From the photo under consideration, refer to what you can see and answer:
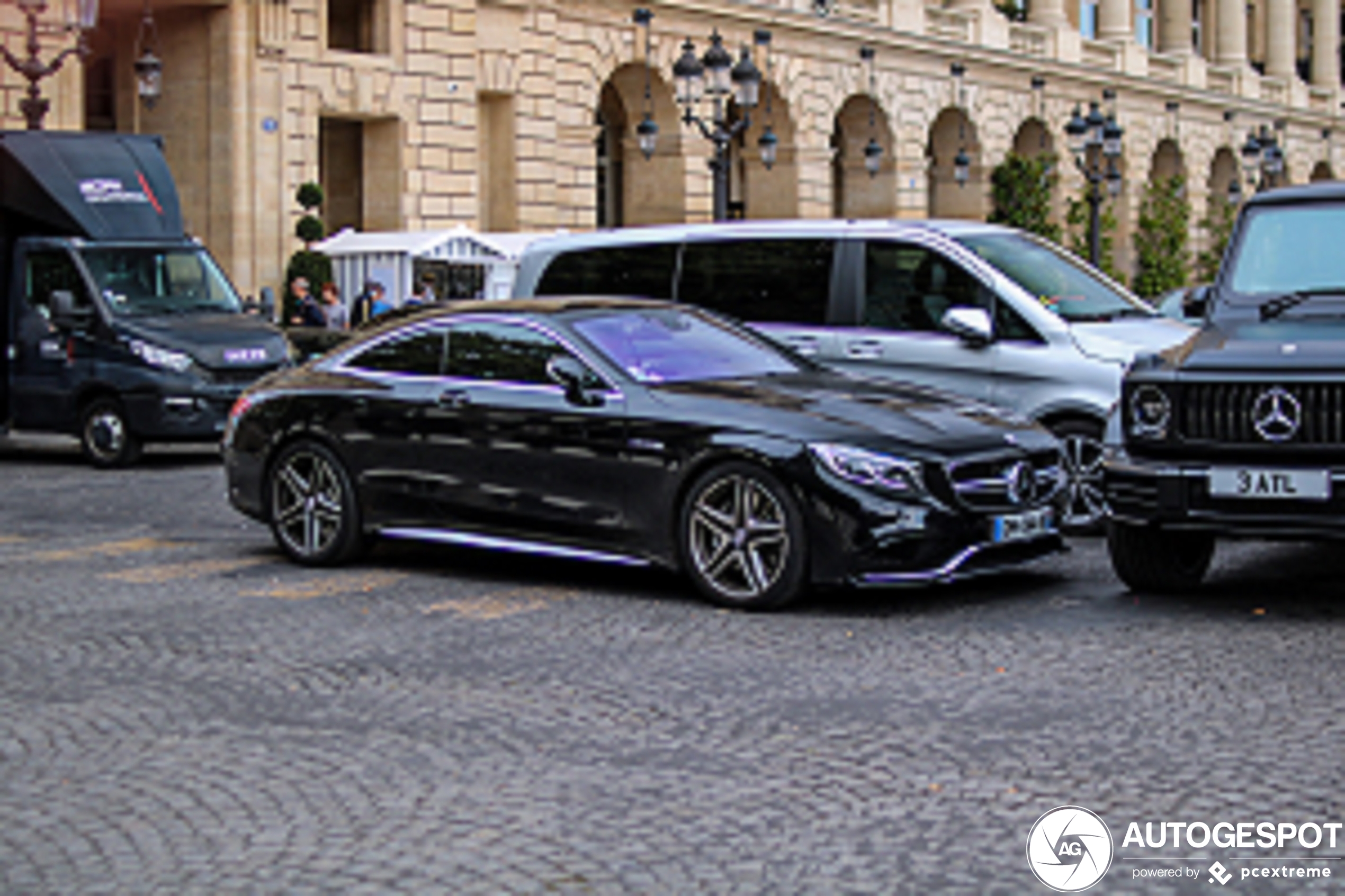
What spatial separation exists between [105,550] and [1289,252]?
6.89m

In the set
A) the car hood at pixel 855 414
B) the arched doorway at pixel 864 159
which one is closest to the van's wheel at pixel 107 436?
the car hood at pixel 855 414

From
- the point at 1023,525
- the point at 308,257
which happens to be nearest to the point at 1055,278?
the point at 1023,525

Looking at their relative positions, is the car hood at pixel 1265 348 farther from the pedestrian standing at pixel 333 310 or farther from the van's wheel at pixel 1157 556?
the pedestrian standing at pixel 333 310

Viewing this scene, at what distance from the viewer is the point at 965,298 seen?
11.9m

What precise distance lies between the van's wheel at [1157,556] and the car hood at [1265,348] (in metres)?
0.82

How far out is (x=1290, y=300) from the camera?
372 inches

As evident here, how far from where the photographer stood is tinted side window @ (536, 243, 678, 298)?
43.4 ft

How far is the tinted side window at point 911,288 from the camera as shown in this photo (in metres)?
12.0

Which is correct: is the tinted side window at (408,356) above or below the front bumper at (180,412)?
above

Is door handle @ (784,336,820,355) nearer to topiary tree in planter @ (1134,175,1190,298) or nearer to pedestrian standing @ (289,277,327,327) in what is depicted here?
pedestrian standing @ (289,277,327,327)

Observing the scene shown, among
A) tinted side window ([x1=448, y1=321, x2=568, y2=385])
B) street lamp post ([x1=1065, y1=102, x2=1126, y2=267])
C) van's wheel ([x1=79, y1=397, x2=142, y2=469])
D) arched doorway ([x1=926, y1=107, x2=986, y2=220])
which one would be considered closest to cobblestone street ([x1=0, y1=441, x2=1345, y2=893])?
tinted side window ([x1=448, y1=321, x2=568, y2=385])

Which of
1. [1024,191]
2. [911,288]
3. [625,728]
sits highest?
[1024,191]

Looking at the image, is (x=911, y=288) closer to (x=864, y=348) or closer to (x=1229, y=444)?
(x=864, y=348)

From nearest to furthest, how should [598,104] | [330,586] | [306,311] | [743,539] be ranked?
[743,539]
[330,586]
[306,311]
[598,104]
